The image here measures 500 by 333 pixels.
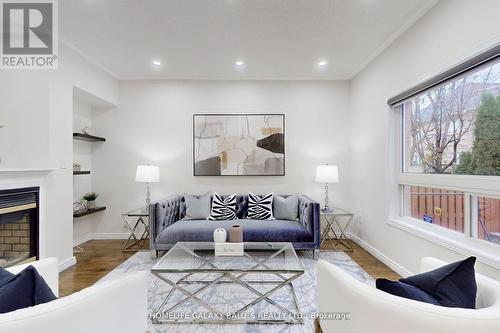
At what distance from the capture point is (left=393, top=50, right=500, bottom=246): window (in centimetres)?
180

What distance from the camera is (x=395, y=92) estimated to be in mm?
2865

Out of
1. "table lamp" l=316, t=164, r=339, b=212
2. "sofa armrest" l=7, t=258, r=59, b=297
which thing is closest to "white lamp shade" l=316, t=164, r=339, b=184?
"table lamp" l=316, t=164, r=339, b=212

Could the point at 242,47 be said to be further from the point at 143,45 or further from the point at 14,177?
the point at 14,177

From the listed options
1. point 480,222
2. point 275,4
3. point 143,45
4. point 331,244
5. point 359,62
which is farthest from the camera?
point 331,244

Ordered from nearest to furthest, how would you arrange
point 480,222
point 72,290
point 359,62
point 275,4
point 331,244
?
point 480,222, point 275,4, point 72,290, point 359,62, point 331,244

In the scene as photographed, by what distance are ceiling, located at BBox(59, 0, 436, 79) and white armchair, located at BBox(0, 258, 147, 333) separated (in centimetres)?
235

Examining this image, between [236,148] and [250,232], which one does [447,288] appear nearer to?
[250,232]

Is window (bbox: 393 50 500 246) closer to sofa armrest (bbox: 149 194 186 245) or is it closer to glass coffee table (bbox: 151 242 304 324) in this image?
glass coffee table (bbox: 151 242 304 324)

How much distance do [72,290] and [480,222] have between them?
378cm

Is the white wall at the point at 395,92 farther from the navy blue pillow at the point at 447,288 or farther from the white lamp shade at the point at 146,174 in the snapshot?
the white lamp shade at the point at 146,174

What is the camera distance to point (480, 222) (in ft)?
6.31

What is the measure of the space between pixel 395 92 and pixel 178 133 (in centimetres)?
326

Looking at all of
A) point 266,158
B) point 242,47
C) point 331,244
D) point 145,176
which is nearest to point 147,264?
point 145,176

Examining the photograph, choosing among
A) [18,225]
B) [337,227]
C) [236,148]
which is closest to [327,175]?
[337,227]
